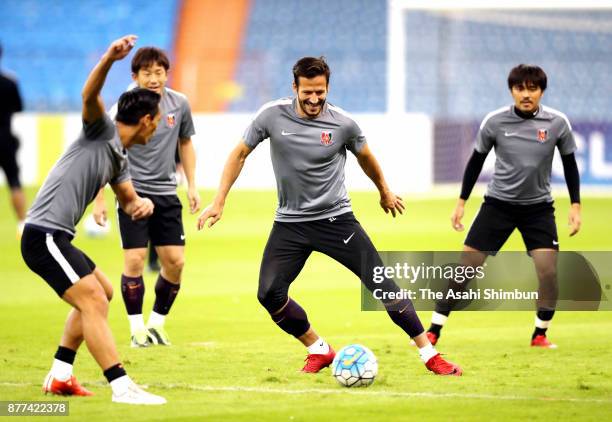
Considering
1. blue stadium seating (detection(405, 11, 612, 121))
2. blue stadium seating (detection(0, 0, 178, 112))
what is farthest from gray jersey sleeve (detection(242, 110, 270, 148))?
blue stadium seating (detection(0, 0, 178, 112))

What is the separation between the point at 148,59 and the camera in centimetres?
984

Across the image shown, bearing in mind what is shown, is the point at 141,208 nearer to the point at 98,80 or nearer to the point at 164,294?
the point at 98,80

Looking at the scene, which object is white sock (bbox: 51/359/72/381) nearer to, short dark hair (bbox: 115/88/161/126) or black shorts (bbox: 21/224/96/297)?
black shorts (bbox: 21/224/96/297)

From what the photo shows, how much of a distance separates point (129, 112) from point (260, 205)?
18467 millimetres

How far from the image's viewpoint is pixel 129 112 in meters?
7.23

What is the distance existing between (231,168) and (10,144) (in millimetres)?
10443

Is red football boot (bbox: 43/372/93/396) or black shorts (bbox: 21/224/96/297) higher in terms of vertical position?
black shorts (bbox: 21/224/96/297)

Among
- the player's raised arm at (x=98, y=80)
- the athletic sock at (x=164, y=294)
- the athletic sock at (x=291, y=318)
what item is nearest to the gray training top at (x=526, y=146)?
the athletic sock at (x=291, y=318)

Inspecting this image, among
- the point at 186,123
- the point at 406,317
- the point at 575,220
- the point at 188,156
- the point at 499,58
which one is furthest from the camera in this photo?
the point at 499,58

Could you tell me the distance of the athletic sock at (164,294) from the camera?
1036 cm

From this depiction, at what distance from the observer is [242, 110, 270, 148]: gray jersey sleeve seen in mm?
8469

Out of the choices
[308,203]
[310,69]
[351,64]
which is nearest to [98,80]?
[310,69]

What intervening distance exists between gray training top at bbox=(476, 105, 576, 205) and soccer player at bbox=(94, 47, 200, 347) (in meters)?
2.70

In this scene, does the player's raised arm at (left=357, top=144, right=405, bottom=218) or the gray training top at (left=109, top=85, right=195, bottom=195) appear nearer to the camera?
the player's raised arm at (left=357, top=144, right=405, bottom=218)
